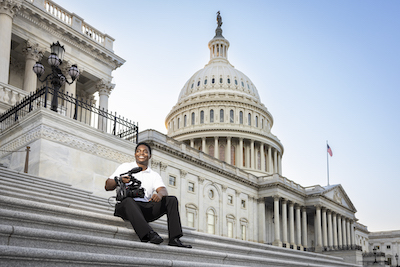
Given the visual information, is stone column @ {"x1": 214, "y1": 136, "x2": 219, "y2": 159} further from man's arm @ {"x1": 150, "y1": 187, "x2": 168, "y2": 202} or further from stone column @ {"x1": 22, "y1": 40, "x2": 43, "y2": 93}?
man's arm @ {"x1": 150, "y1": 187, "x2": 168, "y2": 202}

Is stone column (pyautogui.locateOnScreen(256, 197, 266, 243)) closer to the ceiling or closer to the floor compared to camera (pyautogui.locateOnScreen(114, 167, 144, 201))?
closer to the ceiling

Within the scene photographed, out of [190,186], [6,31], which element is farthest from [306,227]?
[6,31]

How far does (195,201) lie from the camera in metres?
47.5

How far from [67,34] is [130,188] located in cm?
2220

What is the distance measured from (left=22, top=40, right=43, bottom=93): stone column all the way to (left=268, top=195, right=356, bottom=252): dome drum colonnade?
39966 millimetres

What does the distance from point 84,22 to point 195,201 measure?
79.9 ft

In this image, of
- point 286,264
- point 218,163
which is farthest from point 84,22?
point 218,163

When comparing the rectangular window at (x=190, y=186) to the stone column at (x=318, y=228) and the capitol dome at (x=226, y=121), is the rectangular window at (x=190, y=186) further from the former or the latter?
the stone column at (x=318, y=228)

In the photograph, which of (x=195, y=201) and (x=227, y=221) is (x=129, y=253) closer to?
(x=195, y=201)

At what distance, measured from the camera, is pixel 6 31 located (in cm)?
2309

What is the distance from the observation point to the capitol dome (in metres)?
76.6

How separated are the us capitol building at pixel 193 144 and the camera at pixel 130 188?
7704 mm

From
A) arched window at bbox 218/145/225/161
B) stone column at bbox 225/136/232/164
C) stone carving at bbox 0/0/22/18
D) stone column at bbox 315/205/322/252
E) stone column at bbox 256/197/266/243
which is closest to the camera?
stone carving at bbox 0/0/22/18

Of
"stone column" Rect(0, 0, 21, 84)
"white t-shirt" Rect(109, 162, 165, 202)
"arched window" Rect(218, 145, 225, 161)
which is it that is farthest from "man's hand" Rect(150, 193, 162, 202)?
"arched window" Rect(218, 145, 225, 161)
